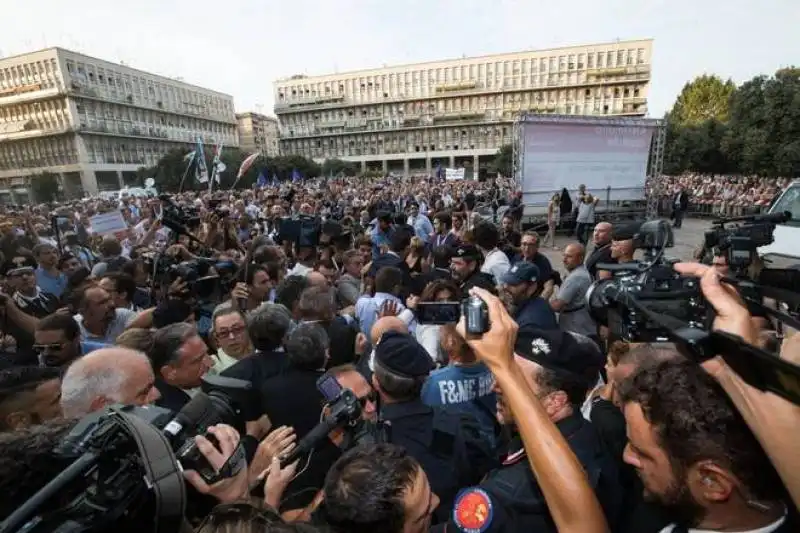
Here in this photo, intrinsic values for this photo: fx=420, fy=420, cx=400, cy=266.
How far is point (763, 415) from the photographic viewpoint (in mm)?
928

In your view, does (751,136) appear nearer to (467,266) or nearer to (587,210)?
(587,210)

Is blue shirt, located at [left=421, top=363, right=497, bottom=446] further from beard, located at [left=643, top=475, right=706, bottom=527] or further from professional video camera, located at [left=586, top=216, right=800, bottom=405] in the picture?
beard, located at [left=643, top=475, right=706, bottom=527]

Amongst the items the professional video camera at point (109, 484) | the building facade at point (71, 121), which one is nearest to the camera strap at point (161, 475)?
the professional video camera at point (109, 484)

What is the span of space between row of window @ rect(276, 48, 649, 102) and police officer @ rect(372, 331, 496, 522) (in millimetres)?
86003

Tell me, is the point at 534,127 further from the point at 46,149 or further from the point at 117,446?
the point at 46,149

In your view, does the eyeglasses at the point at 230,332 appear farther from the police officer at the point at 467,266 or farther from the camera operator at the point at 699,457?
the camera operator at the point at 699,457

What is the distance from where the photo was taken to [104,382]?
199 cm

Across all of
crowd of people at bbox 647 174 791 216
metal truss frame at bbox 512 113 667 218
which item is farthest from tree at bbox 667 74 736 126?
metal truss frame at bbox 512 113 667 218

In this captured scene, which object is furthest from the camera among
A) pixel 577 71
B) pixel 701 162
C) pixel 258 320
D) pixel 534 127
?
pixel 577 71

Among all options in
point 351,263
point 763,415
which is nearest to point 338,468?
point 763,415

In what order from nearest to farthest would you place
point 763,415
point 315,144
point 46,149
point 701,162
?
point 763,415
point 701,162
point 46,149
point 315,144

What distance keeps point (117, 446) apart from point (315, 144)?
92447 millimetres

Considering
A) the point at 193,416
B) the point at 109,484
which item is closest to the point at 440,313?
the point at 193,416

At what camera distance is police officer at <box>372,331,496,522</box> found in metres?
1.85
